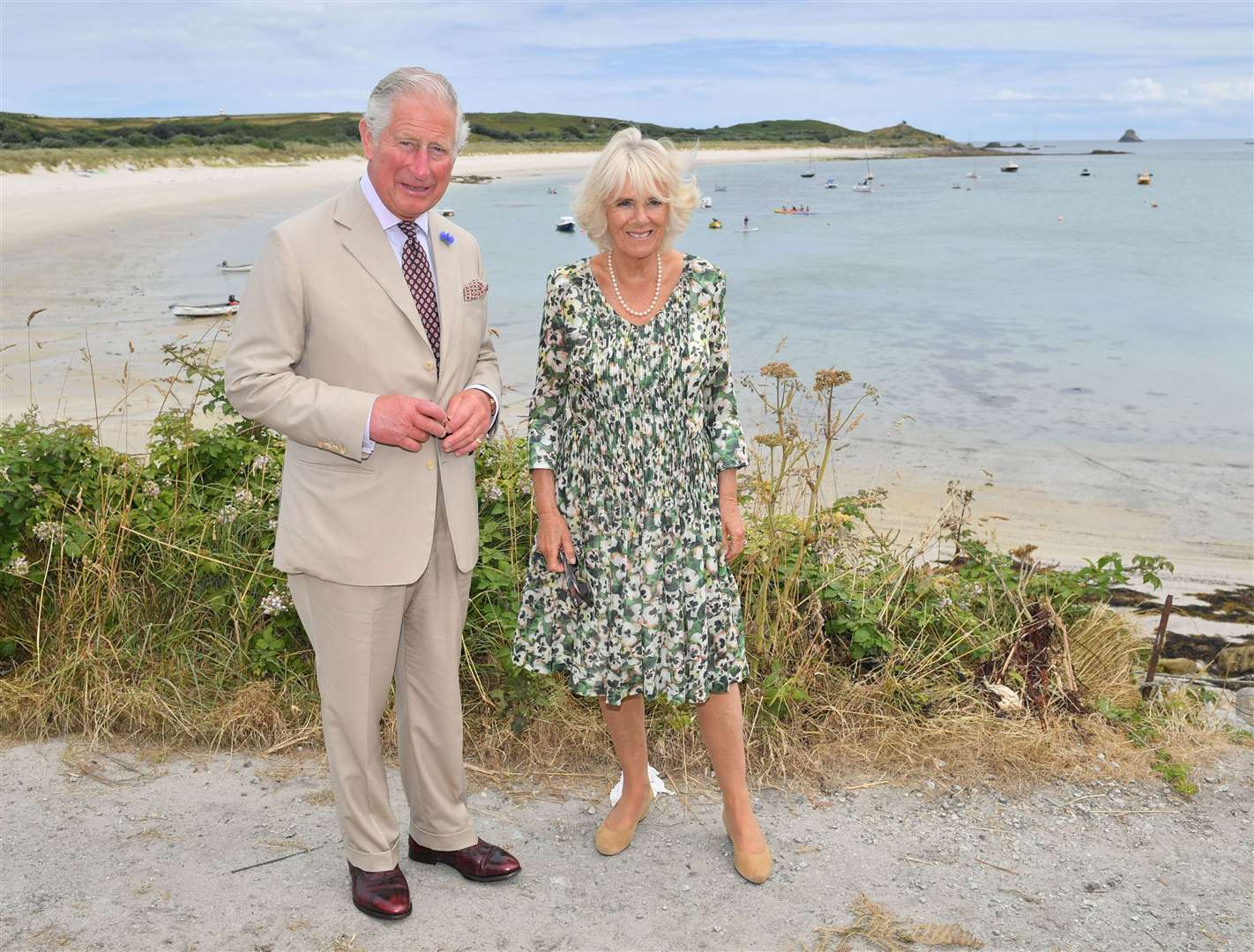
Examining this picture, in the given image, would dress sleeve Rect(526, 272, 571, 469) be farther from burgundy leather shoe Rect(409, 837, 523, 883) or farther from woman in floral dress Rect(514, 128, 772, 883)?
burgundy leather shoe Rect(409, 837, 523, 883)

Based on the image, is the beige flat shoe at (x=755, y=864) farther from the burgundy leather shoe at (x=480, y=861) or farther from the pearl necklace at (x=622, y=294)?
the pearl necklace at (x=622, y=294)

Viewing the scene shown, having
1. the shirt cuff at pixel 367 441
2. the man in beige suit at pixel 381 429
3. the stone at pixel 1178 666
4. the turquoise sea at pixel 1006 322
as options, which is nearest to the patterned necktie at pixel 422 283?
the man in beige suit at pixel 381 429

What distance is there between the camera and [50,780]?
11.2ft

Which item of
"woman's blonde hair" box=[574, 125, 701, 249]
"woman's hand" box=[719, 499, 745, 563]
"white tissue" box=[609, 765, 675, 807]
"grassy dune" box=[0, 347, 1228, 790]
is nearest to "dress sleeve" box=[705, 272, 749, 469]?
"woman's hand" box=[719, 499, 745, 563]

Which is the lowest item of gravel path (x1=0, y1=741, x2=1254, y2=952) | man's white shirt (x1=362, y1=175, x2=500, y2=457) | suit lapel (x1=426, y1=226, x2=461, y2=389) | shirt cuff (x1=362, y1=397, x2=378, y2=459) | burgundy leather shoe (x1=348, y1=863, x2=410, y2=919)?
gravel path (x1=0, y1=741, x2=1254, y2=952)

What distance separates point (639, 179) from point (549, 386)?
0.61m

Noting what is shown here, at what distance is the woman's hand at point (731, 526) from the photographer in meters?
2.97

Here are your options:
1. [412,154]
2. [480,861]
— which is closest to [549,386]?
[412,154]

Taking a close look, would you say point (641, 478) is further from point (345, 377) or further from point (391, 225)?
point (391, 225)

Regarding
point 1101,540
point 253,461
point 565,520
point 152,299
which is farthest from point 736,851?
point 152,299

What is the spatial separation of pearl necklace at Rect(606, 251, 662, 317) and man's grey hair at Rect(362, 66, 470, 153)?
1.92ft

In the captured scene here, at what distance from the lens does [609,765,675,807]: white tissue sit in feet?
11.0

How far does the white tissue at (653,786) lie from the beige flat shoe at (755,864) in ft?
1.36

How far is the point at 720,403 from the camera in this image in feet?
9.71
